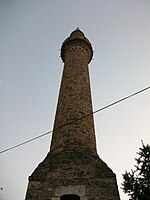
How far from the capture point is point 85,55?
1398 cm

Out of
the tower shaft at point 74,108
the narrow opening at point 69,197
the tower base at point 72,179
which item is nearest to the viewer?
the tower base at point 72,179

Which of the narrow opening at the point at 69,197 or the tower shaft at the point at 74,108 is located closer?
the narrow opening at the point at 69,197

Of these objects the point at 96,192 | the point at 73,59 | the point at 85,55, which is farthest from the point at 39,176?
the point at 85,55

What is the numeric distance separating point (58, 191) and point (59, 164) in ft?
3.20

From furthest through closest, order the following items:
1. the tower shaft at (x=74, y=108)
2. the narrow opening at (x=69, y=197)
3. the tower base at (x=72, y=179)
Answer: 1. the tower shaft at (x=74, y=108)
2. the narrow opening at (x=69, y=197)
3. the tower base at (x=72, y=179)

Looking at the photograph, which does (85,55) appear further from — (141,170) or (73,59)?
(141,170)

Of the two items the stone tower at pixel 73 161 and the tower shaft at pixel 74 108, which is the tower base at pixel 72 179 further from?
the tower shaft at pixel 74 108

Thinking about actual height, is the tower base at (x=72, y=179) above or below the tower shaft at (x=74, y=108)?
below

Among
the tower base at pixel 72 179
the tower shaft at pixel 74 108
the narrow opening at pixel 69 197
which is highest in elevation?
the tower shaft at pixel 74 108

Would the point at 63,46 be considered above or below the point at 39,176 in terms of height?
above

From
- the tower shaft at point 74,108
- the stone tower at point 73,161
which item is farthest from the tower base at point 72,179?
the tower shaft at point 74,108

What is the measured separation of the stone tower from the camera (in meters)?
7.55

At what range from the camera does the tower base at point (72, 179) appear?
7.48 metres

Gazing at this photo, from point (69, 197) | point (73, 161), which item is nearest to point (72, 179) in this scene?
point (69, 197)
